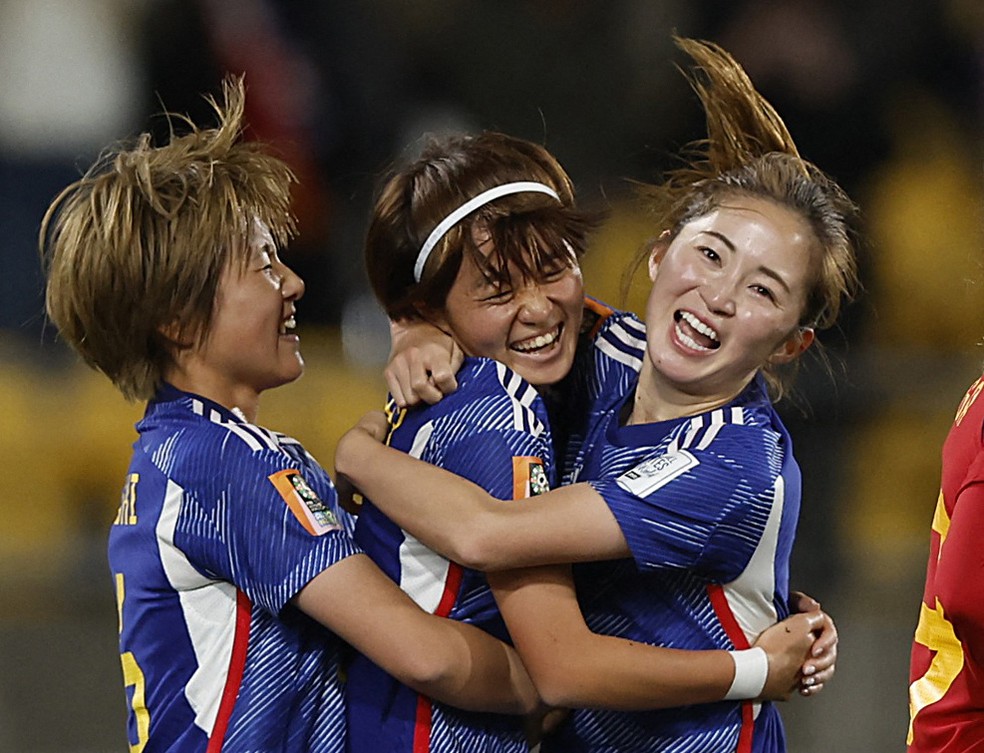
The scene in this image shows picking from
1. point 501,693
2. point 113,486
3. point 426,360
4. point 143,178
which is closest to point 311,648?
point 501,693

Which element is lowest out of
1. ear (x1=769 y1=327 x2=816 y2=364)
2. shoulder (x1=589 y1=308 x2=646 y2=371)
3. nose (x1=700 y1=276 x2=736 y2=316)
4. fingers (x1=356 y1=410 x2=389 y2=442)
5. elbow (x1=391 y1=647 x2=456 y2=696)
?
elbow (x1=391 y1=647 x2=456 y2=696)

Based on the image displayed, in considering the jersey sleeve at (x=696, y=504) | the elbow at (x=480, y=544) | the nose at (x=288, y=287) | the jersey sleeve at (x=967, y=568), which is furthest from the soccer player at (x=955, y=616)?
the nose at (x=288, y=287)

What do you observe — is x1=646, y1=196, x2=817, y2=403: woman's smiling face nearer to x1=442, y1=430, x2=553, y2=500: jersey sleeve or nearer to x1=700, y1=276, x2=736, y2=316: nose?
x1=700, y1=276, x2=736, y2=316: nose

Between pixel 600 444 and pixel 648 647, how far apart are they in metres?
0.36

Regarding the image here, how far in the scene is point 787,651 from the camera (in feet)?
6.68

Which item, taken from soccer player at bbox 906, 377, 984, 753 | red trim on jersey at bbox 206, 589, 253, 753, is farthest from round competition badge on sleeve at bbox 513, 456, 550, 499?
soccer player at bbox 906, 377, 984, 753

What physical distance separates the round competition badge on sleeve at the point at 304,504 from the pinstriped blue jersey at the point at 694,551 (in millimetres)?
391

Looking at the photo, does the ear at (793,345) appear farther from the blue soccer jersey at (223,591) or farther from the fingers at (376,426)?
the blue soccer jersey at (223,591)

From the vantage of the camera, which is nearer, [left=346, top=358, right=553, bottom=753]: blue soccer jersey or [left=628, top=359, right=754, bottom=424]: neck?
[left=346, top=358, right=553, bottom=753]: blue soccer jersey

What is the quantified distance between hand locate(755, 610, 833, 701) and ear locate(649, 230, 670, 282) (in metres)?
0.59

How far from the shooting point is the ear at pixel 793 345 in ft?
7.09

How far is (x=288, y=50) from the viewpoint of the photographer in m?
5.86

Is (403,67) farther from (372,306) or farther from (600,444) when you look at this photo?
(600,444)

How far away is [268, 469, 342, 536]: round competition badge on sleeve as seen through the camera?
1.94 meters
